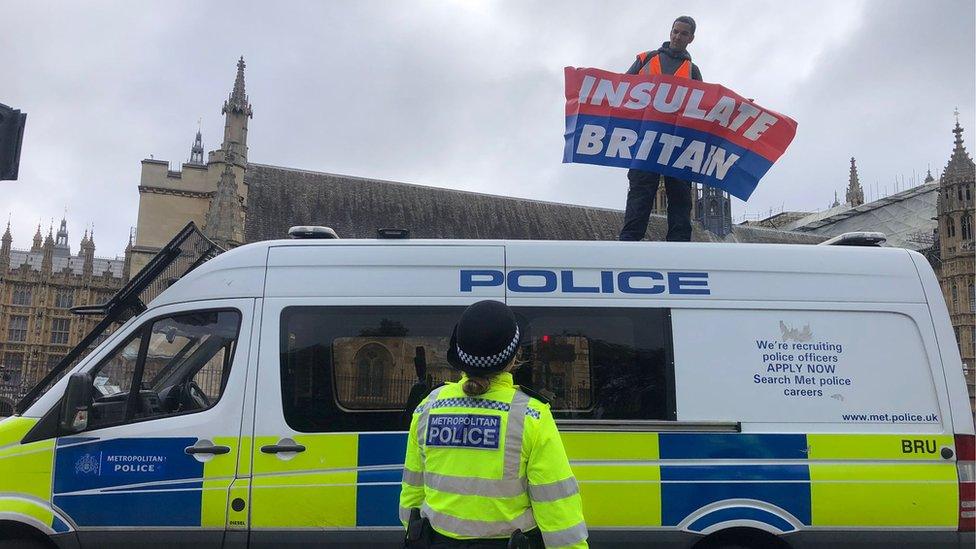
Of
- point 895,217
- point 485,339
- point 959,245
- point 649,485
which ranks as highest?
point 895,217

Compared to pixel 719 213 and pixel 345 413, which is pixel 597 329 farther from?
pixel 719 213

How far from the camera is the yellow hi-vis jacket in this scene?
217 centimetres

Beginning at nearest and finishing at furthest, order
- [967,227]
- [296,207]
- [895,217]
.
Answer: [296,207] < [967,227] < [895,217]

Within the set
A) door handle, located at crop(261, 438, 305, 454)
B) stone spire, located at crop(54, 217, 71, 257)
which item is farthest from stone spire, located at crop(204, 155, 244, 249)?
stone spire, located at crop(54, 217, 71, 257)

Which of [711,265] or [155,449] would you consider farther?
[711,265]

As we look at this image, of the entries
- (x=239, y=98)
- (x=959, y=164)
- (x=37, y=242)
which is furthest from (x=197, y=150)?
(x=959, y=164)

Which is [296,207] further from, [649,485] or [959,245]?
[959,245]

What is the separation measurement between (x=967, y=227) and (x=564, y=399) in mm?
68049

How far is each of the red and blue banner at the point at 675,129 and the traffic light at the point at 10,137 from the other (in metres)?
3.97

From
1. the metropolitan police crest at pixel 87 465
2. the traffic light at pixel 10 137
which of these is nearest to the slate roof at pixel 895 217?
the traffic light at pixel 10 137

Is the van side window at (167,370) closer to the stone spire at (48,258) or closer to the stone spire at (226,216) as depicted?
the stone spire at (226,216)

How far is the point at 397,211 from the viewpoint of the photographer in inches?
1235

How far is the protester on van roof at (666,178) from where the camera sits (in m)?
5.89

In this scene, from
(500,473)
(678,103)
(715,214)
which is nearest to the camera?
(500,473)
